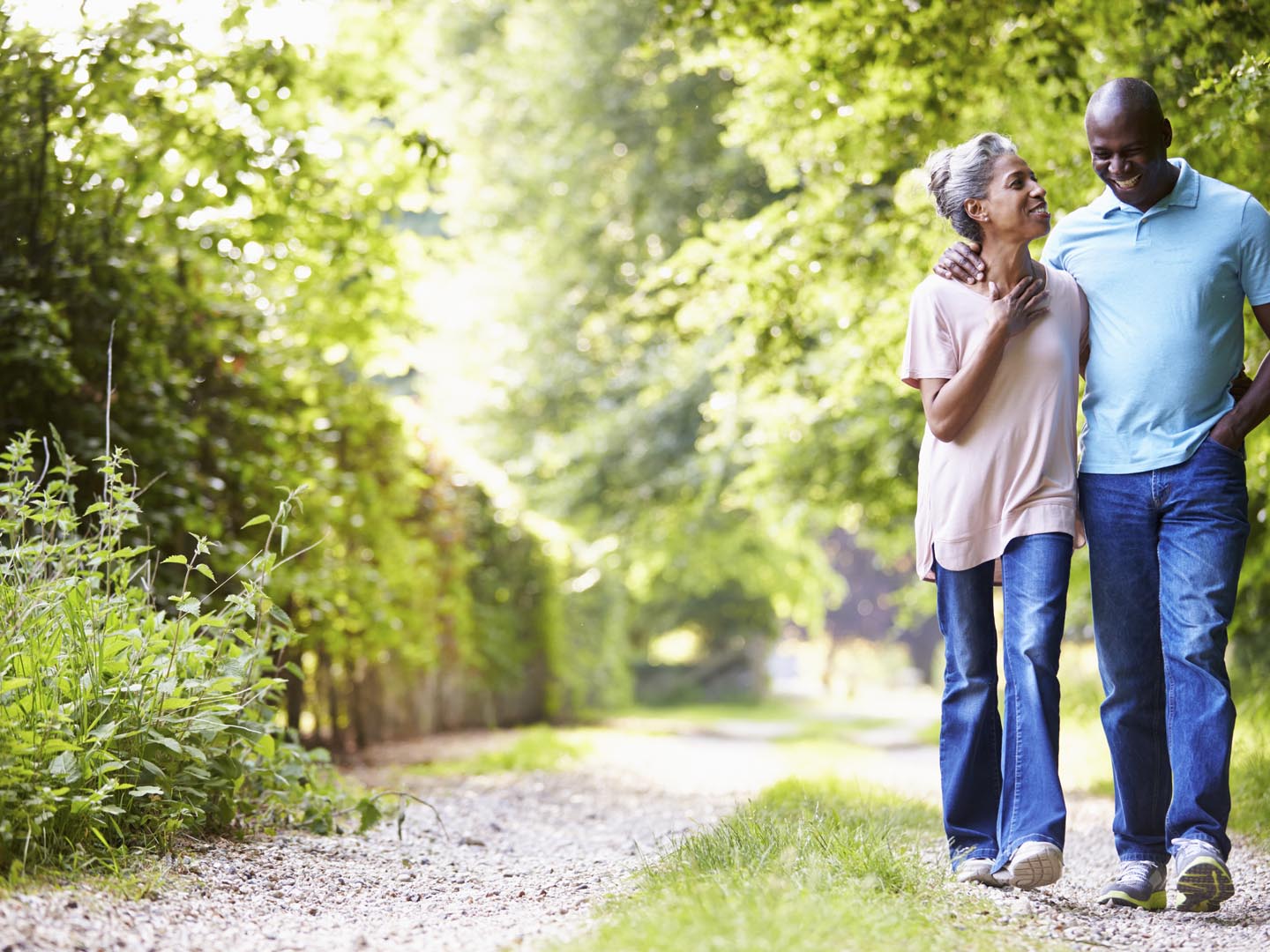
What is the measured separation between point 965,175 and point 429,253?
5634 mm

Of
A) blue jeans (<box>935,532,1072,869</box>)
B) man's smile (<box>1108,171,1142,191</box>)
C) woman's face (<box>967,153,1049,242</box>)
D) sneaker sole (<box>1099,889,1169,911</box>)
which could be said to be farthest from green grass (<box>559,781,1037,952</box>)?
man's smile (<box>1108,171,1142,191</box>)

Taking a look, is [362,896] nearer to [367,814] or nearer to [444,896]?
[444,896]

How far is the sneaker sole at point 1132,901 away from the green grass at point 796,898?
420mm

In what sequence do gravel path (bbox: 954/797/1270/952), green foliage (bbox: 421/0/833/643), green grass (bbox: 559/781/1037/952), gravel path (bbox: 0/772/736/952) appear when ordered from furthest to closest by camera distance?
green foliage (bbox: 421/0/833/643), gravel path (bbox: 954/797/1270/952), gravel path (bbox: 0/772/736/952), green grass (bbox: 559/781/1037/952)

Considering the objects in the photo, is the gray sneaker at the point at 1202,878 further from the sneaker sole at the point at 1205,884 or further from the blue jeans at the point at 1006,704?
the blue jeans at the point at 1006,704

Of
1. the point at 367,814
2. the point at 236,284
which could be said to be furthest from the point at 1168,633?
the point at 236,284

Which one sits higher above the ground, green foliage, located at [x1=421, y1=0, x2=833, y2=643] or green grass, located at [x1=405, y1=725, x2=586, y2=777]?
green foliage, located at [x1=421, y1=0, x2=833, y2=643]

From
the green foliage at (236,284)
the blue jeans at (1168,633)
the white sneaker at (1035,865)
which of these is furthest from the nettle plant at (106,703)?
the blue jeans at (1168,633)

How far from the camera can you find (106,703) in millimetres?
3318

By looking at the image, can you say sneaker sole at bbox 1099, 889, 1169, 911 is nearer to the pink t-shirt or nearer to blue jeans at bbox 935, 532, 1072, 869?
blue jeans at bbox 935, 532, 1072, 869

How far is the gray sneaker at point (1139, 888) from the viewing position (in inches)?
125

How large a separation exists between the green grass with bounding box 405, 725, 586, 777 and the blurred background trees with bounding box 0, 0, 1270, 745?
867 millimetres

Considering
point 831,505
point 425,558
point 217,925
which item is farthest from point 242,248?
point 831,505

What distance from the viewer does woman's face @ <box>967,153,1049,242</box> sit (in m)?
3.25
